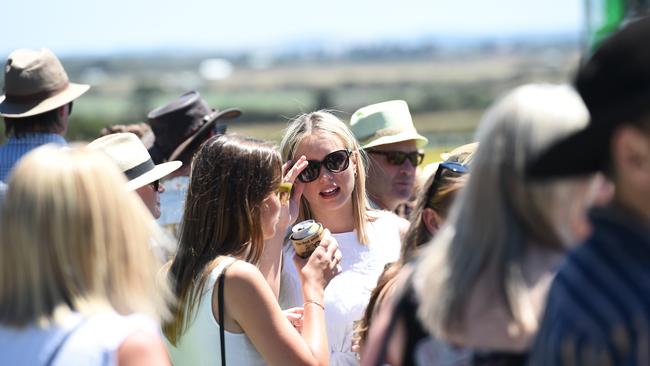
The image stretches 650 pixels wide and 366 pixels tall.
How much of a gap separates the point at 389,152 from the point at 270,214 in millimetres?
2090

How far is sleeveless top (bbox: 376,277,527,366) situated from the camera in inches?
77.9

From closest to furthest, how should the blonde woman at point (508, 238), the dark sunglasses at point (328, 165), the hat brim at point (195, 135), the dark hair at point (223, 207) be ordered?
the blonde woman at point (508, 238) → the dark hair at point (223, 207) → the dark sunglasses at point (328, 165) → the hat brim at point (195, 135)

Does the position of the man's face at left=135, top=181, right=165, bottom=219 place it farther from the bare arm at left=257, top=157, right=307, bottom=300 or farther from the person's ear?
the person's ear

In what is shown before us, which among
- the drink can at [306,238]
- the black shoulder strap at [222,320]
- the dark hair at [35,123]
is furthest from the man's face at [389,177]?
the black shoulder strap at [222,320]

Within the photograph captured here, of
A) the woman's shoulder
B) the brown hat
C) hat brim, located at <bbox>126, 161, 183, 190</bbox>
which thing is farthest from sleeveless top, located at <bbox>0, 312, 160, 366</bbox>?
the brown hat

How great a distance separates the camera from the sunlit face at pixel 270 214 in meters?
3.48

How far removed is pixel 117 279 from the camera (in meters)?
2.23

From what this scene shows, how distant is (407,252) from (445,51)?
584ft

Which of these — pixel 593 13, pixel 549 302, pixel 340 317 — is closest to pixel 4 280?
pixel 549 302

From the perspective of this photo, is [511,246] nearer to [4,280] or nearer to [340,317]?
[4,280]

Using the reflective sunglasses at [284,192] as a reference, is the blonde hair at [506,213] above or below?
above

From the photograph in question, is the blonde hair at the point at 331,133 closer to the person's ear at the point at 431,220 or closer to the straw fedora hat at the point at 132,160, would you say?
the straw fedora hat at the point at 132,160

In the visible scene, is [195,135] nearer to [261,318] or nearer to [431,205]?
[261,318]

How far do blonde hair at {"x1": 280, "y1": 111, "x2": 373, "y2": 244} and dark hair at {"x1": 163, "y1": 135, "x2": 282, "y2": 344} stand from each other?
3.06 ft
